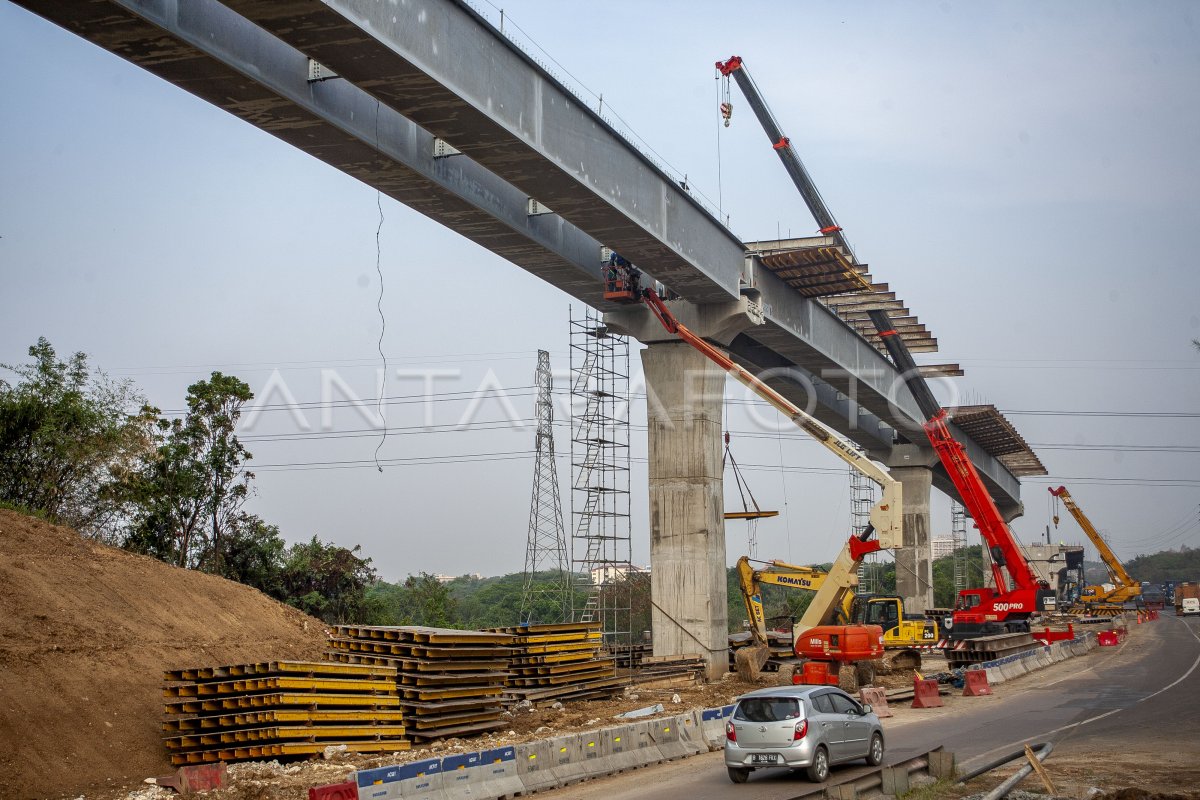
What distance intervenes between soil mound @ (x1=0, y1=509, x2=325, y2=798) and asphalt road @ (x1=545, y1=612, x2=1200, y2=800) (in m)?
7.09

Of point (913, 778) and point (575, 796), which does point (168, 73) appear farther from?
point (913, 778)

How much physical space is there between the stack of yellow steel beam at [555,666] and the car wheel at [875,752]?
9.23 meters

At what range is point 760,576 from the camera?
115 ft

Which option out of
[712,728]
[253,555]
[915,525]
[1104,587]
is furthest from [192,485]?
[1104,587]

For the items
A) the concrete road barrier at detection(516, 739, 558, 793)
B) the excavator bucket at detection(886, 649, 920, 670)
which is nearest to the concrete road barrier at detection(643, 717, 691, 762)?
the concrete road barrier at detection(516, 739, 558, 793)

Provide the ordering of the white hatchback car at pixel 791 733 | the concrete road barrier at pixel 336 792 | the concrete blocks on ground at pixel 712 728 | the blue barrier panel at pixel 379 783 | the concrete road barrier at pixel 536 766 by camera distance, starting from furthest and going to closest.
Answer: the concrete blocks on ground at pixel 712 728 < the white hatchback car at pixel 791 733 < the concrete road barrier at pixel 536 766 < the blue barrier panel at pixel 379 783 < the concrete road barrier at pixel 336 792

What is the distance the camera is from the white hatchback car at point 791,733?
Answer: 51.4 ft

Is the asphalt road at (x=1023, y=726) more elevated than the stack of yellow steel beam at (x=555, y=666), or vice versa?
the stack of yellow steel beam at (x=555, y=666)

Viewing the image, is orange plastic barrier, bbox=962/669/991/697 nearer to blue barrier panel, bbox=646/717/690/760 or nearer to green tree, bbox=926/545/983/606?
blue barrier panel, bbox=646/717/690/760

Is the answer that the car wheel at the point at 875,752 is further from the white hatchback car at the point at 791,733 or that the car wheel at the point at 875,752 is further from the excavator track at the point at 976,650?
the excavator track at the point at 976,650

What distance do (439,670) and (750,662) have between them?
42.1 ft

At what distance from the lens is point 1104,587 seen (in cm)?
9281

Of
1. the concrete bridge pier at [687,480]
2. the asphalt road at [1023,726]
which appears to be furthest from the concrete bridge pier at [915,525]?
the concrete bridge pier at [687,480]

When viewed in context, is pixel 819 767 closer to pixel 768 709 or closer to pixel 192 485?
pixel 768 709
